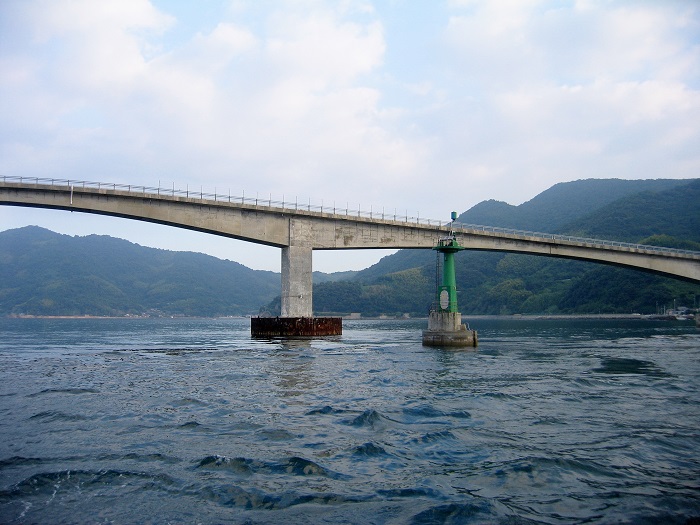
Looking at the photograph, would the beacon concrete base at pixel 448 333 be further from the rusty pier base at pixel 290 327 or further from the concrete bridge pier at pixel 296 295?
the rusty pier base at pixel 290 327

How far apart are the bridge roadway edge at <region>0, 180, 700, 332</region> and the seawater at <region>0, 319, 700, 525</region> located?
26.8 m

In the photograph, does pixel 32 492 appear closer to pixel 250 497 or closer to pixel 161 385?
pixel 250 497

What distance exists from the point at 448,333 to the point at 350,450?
30.6 meters

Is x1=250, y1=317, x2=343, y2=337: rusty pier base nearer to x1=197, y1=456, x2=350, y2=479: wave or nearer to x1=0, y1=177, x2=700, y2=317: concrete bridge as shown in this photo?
x1=0, y1=177, x2=700, y2=317: concrete bridge

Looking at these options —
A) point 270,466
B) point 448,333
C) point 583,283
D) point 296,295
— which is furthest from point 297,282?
point 583,283

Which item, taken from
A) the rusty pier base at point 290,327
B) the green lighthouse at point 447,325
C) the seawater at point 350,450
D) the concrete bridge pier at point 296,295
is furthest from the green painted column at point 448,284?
the seawater at point 350,450

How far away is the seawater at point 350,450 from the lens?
7.82 metres

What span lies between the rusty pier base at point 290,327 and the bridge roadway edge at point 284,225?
816mm

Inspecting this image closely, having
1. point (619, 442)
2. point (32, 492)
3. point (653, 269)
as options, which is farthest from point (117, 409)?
point (653, 269)

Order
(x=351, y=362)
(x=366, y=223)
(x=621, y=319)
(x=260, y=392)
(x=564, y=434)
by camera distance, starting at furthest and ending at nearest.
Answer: (x=621, y=319) → (x=366, y=223) → (x=351, y=362) → (x=260, y=392) → (x=564, y=434)

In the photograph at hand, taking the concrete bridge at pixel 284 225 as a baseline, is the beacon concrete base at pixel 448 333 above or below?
below

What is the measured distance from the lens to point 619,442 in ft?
37.7

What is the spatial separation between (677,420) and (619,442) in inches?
136

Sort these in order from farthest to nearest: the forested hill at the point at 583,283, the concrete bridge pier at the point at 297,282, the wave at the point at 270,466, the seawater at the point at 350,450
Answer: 1. the forested hill at the point at 583,283
2. the concrete bridge pier at the point at 297,282
3. the wave at the point at 270,466
4. the seawater at the point at 350,450
